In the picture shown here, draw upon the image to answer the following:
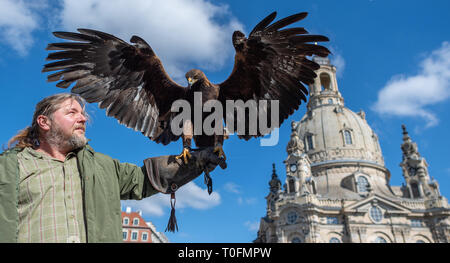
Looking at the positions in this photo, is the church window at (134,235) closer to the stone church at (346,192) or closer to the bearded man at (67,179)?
the stone church at (346,192)

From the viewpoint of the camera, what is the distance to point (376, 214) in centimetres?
4300

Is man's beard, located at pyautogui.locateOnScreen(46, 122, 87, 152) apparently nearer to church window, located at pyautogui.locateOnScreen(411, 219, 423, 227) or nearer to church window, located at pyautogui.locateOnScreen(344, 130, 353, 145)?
church window, located at pyautogui.locateOnScreen(411, 219, 423, 227)

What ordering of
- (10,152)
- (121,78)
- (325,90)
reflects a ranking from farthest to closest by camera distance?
(325,90)
(121,78)
(10,152)

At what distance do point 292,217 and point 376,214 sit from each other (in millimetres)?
10305

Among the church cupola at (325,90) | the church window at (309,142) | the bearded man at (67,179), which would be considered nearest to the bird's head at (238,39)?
the bearded man at (67,179)

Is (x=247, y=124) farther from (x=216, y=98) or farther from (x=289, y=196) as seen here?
(x=289, y=196)

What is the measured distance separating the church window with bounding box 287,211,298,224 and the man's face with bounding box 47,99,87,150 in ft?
134

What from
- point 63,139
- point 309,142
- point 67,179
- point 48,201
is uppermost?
point 309,142

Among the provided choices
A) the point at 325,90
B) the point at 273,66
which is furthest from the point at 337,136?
the point at 273,66

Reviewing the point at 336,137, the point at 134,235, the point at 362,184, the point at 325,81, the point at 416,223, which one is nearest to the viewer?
the point at 416,223

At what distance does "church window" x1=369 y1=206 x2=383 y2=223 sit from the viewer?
42.7 m

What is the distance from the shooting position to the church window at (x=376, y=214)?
42.7 meters

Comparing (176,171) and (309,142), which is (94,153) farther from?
(309,142)
